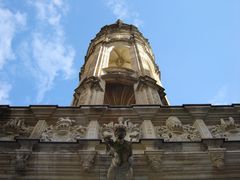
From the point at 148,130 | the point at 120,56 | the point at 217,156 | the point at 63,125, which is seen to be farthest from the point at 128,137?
the point at 120,56

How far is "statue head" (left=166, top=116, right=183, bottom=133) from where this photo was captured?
41.2 ft

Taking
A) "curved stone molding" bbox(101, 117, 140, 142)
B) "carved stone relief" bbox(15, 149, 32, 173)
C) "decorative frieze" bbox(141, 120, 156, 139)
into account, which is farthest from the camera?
"curved stone molding" bbox(101, 117, 140, 142)

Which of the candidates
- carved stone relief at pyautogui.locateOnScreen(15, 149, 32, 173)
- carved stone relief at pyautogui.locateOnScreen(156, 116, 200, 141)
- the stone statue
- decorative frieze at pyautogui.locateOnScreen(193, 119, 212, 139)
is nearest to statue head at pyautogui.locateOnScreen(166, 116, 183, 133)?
carved stone relief at pyautogui.locateOnScreen(156, 116, 200, 141)

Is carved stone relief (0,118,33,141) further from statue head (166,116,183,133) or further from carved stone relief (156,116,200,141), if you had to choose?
statue head (166,116,183,133)

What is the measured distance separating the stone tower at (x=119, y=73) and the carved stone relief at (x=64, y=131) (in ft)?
11.7

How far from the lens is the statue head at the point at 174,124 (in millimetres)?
12568

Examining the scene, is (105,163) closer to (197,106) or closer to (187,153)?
(187,153)

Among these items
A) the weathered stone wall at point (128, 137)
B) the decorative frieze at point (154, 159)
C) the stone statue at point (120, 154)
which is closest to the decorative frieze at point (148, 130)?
the weathered stone wall at point (128, 137)

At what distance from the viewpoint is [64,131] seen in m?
12.6

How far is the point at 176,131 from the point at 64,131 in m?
3.50

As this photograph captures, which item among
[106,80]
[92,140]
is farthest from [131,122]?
[106,80]

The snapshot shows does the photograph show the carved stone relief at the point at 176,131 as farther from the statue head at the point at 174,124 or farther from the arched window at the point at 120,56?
the arched window at the point at 120,56

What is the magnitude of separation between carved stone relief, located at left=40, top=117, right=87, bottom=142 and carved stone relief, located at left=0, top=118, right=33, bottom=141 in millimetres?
649

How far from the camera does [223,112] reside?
13516mm
